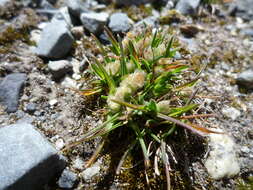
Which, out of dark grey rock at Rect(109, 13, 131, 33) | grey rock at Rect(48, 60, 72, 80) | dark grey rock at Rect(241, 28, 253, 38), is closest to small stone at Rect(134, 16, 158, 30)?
dark grey rock at Rect(109, 13, 131, 33)

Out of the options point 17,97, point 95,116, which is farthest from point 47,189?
point 17,97

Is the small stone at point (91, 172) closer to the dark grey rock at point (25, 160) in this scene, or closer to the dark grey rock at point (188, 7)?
the dark grey rock at point (25, 160)

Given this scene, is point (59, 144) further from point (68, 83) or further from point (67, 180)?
point (68, 83)

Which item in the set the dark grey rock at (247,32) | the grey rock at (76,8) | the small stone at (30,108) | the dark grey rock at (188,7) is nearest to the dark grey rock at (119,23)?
the grey rock at (76,8)

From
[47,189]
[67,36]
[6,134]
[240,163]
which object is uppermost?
[67,36]

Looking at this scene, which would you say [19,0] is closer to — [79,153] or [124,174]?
[79,153]
